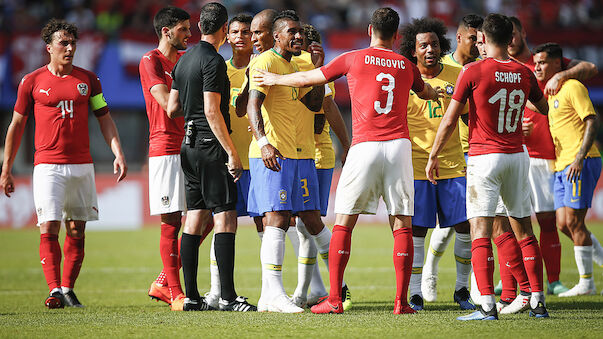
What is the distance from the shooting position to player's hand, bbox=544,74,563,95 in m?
8.85

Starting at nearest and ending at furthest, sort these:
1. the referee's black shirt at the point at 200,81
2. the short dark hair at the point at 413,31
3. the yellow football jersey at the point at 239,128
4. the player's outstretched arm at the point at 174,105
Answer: the referee's black shirt at the point at 200,81 → the player's outstretched arm at the point at 174,105 → the yellow football jersey at the point at 239,128 → the short dark hair at the point at 413,31

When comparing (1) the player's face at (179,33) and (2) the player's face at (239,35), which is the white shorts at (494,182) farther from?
(1) the player's face at (179,33)

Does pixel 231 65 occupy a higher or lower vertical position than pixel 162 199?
higher

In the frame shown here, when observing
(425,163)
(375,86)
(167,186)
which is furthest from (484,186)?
(167,186)

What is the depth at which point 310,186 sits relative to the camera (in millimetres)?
7375

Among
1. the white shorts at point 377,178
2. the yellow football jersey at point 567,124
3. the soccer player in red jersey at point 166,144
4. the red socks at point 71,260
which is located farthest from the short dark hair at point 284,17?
the yellow football jersey at point 567,124

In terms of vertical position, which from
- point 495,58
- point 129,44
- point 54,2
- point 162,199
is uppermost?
point 54,2

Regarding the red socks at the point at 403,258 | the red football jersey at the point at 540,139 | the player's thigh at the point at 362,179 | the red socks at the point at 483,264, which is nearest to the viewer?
the red socks at the point at 483,264

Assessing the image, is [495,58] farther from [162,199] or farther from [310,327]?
[162,199]

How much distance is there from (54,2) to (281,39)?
20412 mm

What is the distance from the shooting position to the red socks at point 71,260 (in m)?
8.35

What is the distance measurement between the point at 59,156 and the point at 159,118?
1.14 metres

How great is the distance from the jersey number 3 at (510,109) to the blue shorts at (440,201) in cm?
152

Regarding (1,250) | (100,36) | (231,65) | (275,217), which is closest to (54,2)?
(100,36)
